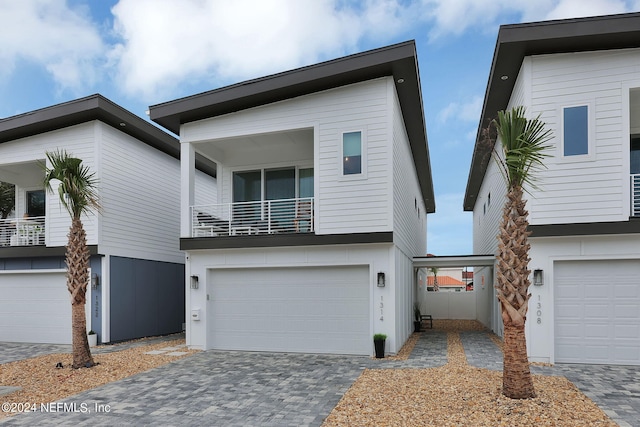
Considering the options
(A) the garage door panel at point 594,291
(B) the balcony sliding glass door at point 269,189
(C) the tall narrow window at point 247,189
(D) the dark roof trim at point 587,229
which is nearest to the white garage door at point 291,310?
(B) the balcony sliding glass door at point 269,189

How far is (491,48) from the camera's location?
10.5 metres

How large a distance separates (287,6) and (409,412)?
38.5 ft

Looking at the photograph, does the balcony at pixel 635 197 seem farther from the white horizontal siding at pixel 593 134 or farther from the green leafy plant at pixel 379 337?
the green leafy plant at pixel 379 337

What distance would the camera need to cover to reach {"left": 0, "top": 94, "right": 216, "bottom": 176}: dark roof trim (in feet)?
40.5

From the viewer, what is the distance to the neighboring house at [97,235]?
12.7 m

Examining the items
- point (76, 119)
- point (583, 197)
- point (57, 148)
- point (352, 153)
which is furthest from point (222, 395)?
point (57, 148)

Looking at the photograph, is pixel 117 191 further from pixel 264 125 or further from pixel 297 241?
pixel 297 241

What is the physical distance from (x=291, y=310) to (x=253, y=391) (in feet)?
12.2

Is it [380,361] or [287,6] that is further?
[287,6]

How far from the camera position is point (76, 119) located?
12836 millimetres

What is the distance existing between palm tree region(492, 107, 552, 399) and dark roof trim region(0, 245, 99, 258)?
1062 centimetres

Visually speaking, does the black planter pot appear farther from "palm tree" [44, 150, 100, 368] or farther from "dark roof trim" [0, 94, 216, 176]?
"dark roof trim" [0, 94, 216, 176]

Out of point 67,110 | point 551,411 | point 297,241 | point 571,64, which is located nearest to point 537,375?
point 551,411

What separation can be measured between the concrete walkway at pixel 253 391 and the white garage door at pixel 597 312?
1.15 feet
